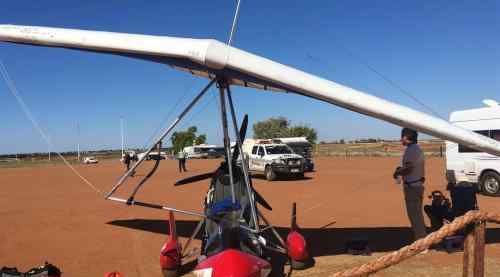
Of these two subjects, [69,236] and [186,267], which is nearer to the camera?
[186,267]

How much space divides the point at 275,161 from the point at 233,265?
17.7 meters

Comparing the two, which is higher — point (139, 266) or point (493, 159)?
point (493, 159)

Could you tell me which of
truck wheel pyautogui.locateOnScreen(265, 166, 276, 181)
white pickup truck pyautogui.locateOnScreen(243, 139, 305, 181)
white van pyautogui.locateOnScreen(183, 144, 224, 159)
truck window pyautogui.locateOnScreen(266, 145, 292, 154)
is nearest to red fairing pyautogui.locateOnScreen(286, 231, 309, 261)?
white pickup truck pyautogui.locateOnScreen(243, 139, 305, 181)

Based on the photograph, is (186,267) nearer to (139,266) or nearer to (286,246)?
(139,266)

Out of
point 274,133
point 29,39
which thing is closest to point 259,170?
point 29,39

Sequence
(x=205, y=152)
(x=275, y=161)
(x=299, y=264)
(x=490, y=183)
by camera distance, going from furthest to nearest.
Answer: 1. (x=205, y=152)
2. (x=275, y=161)
3. (x=490, y=183)
4. (x=299, y=264)

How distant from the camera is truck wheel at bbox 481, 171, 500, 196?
1234 cm

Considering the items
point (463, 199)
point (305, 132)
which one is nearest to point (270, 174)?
point (463, 199)

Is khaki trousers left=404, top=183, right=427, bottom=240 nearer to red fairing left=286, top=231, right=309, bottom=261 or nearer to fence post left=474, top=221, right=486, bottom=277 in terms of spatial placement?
red fairing left=286, top=231, right=309, bottom=261

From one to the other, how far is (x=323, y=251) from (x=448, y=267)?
6.50ft

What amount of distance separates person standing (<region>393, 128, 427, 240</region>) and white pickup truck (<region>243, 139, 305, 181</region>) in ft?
45.7

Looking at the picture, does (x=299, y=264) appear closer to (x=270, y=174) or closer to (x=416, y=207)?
(x=416, y=207)

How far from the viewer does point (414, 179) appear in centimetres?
588

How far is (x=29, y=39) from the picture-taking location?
562 centimetres
